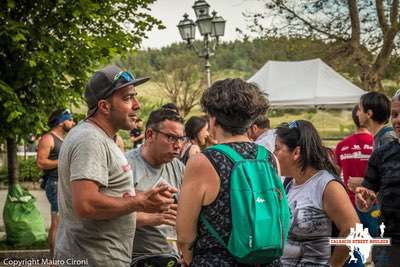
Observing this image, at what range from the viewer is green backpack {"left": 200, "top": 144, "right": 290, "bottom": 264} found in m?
2.84

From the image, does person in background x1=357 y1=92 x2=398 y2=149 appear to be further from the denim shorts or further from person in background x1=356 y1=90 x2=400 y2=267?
the denim shorts

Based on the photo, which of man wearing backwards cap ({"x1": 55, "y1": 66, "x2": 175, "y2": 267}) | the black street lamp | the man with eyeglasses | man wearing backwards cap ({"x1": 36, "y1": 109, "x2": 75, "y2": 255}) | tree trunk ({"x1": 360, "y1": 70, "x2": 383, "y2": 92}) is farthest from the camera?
tree trunk ({"x1": 360, "y1": 70, "x2": 383, "y2": 92})

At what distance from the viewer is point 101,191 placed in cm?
333

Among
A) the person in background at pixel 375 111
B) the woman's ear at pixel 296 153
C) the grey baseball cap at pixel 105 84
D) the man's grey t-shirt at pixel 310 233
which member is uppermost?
the grey baseball cap at pixel 105 84

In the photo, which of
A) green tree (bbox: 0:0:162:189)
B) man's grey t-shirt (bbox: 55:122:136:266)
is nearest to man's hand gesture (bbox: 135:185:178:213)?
man's grey t-shirt (bbox: 55:122:136:266)

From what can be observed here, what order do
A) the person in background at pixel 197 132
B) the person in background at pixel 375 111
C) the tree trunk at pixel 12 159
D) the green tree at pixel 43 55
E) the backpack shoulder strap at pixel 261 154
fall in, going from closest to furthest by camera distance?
1. the backpack shoulder strap at pixel 261 154
2. the person in background at pixel 375 111
3. the person in background at pixel 197 132
4. the green tree at pixel 43 55
5. the tree trunk at pixel 12 159

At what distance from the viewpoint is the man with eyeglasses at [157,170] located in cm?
407

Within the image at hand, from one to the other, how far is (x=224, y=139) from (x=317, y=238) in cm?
119

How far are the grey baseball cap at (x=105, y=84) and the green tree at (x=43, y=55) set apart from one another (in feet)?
16.9

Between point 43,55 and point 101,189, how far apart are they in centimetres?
591

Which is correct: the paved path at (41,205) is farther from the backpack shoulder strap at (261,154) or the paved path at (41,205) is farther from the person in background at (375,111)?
the backpack shoulder strap at (261,154)

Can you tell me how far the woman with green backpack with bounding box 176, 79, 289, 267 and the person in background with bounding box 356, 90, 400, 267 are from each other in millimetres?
1439

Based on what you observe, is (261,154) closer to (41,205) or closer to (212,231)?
(212,231)

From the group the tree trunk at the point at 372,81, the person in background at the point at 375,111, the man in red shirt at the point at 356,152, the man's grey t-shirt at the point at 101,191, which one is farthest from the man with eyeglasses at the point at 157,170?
the tree trunk at the point at 372,81
